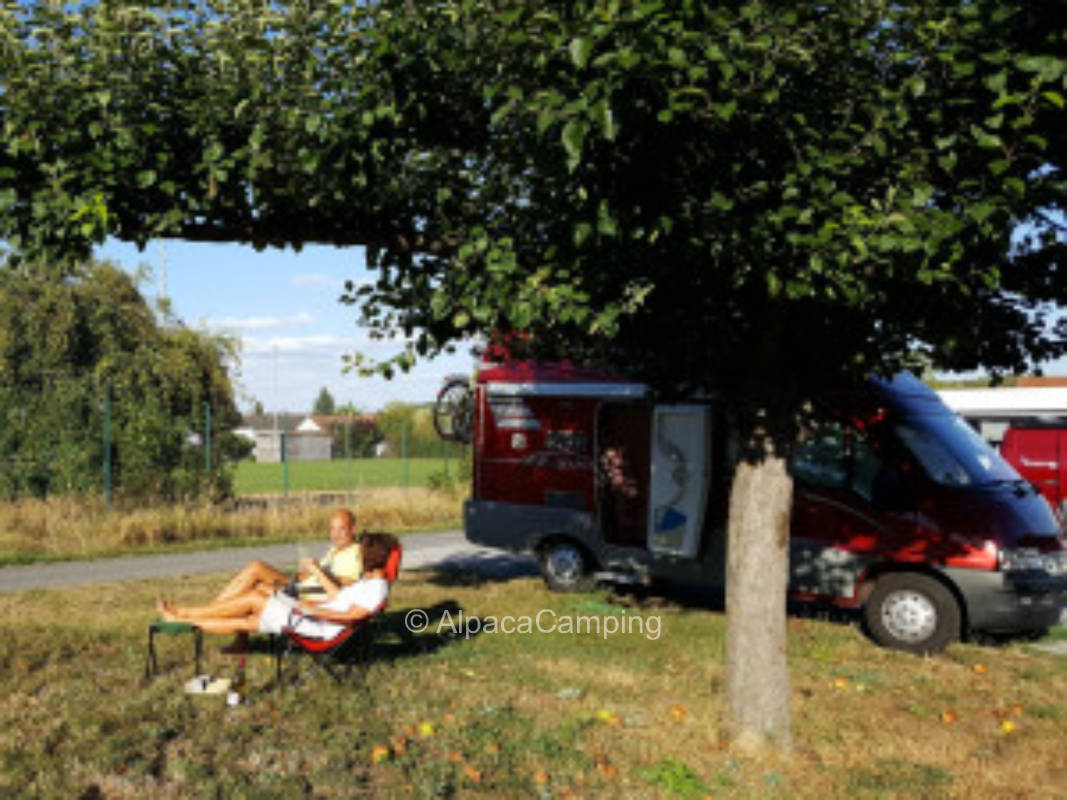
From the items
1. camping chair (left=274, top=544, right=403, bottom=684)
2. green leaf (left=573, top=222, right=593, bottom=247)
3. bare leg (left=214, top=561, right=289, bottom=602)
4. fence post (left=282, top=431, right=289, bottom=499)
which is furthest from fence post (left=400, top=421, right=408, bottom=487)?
green leaf (left=573, top=222, right=593, bottom=247)

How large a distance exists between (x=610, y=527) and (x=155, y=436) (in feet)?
34.6

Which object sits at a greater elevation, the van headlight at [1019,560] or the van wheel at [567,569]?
the van headlight at [1019,560]

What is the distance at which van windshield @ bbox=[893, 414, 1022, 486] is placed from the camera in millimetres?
9453

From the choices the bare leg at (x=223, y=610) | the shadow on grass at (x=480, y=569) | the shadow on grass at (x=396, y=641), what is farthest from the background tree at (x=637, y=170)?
the shadow on grass at (x=480, y=569)

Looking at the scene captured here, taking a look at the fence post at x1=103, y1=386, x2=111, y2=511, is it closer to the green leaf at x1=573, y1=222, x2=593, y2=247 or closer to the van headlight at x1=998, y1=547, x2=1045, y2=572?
the van headlight at x1=998, y1=547, x2=1045, y2=572

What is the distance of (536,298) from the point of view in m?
4.98

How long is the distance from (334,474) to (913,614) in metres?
17.5

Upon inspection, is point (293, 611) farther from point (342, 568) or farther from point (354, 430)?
point (354, 430)

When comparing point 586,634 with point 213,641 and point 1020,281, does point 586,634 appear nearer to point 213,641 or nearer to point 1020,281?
point 213,641

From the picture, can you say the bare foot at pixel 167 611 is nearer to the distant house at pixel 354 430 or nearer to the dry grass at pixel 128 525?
the dry grass at pixel 128 525

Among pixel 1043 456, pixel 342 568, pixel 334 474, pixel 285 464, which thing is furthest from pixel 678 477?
pixel 334 474

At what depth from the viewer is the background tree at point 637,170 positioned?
439 cm

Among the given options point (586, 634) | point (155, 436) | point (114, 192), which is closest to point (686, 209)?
point (114, 192)

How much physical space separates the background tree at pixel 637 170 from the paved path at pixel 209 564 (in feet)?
24.3
